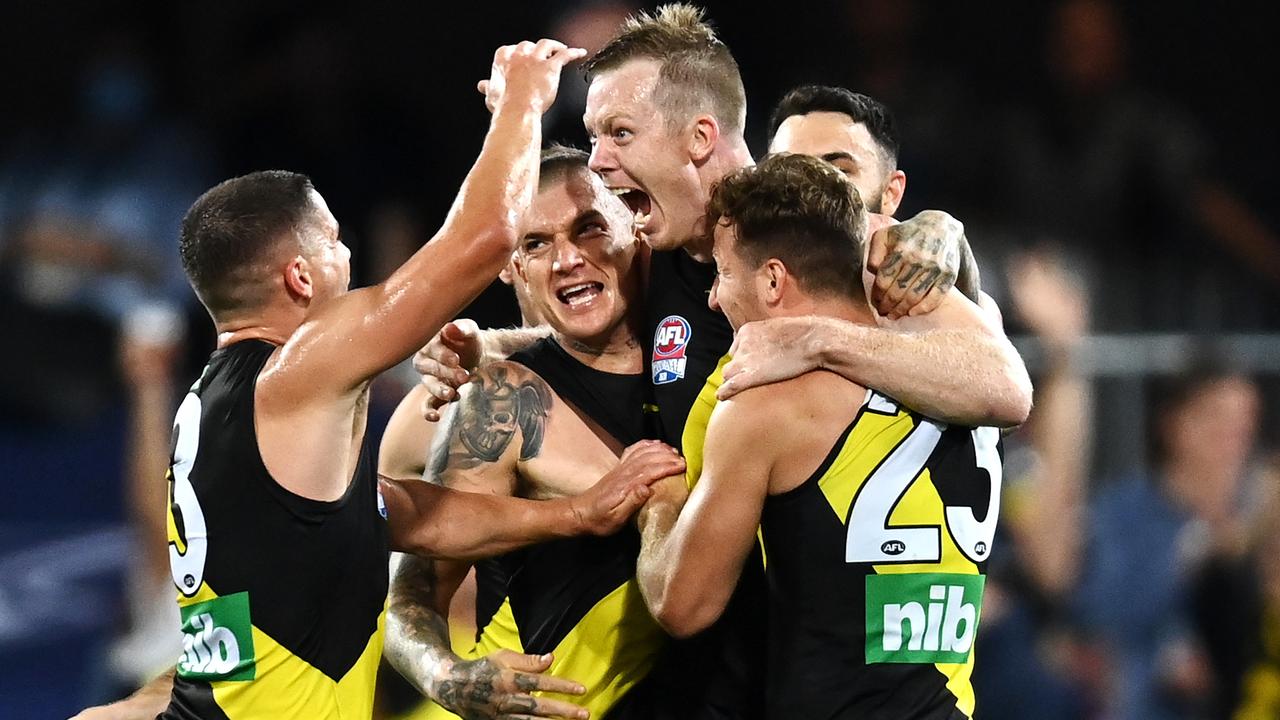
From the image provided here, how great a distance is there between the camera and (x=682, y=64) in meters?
5.11

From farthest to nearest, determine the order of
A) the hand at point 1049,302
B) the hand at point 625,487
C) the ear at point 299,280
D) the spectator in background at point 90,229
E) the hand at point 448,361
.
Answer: the spectator in background at point 90,229, the hand at point 1049,302, the hand at point 448,361, the hand at point 625,487, the ear at point 299,280

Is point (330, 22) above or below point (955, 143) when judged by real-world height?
above

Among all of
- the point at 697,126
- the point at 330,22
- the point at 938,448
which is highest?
the point at 330,22

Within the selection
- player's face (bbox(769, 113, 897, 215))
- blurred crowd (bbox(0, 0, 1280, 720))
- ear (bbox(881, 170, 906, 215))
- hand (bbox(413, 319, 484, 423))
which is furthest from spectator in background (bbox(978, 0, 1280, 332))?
hand (bbox(413, 319, 484, 423))

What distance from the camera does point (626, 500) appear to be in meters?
4.56

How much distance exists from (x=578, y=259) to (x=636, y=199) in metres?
0.27

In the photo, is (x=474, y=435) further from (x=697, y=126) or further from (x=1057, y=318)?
(x=1057, y=318)

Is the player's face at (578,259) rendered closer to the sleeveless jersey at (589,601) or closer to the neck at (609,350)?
the neck at (609,350)

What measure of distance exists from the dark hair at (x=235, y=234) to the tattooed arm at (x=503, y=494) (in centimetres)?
78

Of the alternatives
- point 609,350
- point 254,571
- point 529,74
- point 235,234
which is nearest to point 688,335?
point 609,350

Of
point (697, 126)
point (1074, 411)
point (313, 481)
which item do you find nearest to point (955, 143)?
point (1074, 411)

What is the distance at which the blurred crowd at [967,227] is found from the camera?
8.60m

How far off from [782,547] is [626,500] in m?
0.56

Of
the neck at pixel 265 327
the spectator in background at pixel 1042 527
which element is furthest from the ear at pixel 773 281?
the spectator in background at pixel 1042 527
